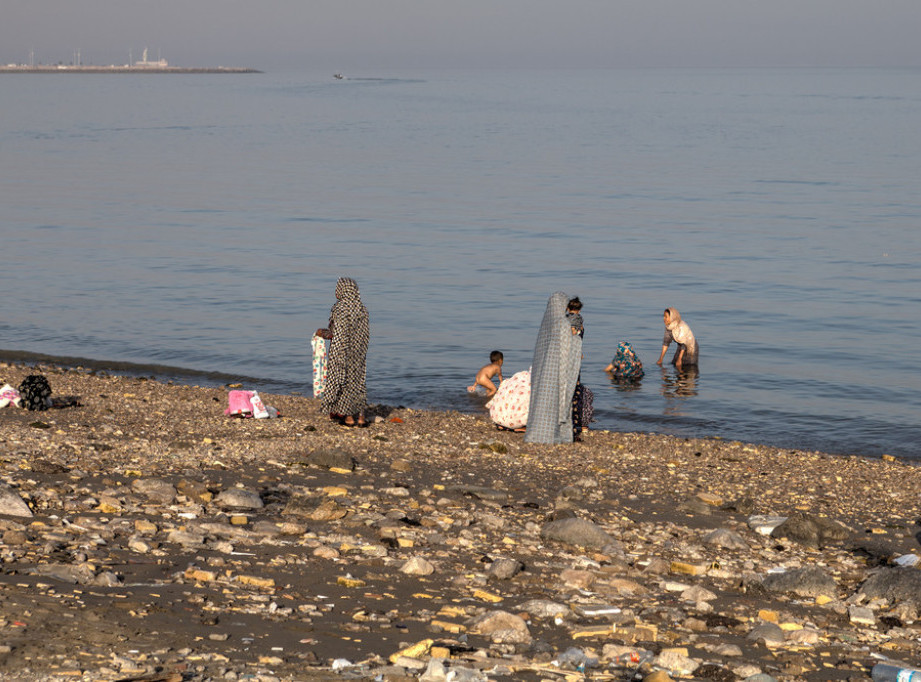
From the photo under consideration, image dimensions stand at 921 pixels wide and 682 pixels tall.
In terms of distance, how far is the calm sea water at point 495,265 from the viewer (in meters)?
20.9

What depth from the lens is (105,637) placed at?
19.6ft

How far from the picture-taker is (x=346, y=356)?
14.0 metres

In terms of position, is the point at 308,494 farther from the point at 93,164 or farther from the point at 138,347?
the point at 93,164

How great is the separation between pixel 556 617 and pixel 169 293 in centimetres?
2307

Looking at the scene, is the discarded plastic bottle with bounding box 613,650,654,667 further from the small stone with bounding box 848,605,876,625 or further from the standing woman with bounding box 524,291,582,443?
the standing woman with bounding box 524,291,582,443

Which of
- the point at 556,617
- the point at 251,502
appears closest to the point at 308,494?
the point at 251,502

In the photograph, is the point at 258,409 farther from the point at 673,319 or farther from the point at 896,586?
the point at 673,319

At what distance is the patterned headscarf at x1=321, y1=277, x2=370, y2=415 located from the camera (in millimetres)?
13891

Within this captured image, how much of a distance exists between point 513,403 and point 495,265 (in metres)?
18.7

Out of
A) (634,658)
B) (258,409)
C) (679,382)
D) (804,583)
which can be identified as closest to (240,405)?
(258,409)

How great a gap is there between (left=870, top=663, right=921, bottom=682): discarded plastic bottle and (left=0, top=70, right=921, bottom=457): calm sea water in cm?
1074

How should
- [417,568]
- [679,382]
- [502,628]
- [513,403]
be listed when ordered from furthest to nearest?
[679,382] → [513,403] → [417,568] → [502,628]

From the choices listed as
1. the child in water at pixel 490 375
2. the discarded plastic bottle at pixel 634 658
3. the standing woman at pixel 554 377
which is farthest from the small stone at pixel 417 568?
the child in water at pixel 490 375

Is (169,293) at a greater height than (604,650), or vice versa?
(169,293)
